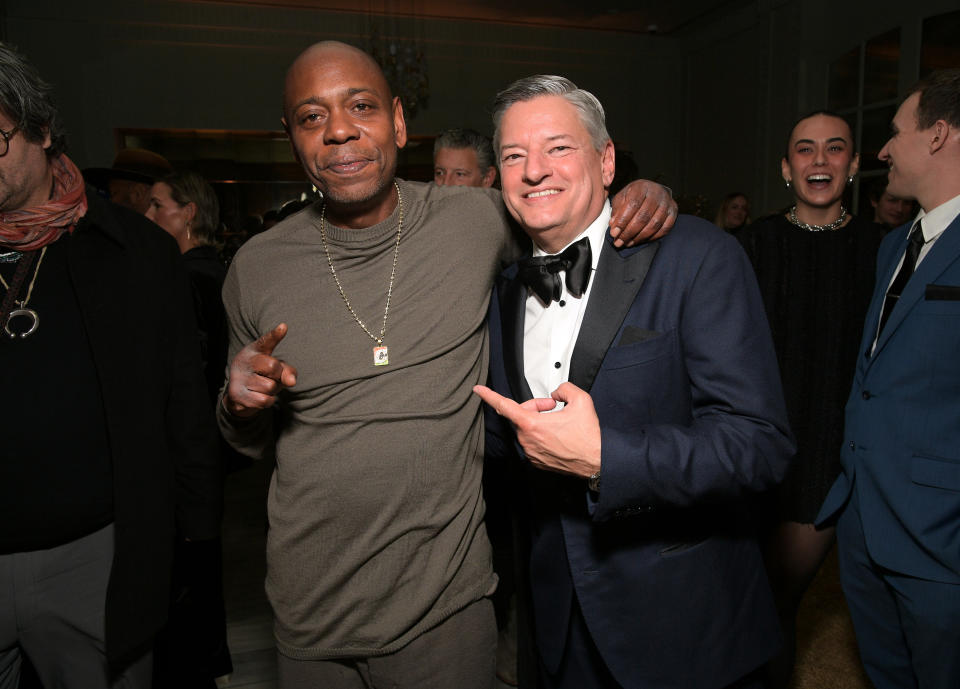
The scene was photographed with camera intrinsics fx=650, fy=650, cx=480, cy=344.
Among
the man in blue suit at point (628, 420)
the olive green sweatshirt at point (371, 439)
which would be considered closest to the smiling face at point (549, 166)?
the man in blue suit at point (628, 420)

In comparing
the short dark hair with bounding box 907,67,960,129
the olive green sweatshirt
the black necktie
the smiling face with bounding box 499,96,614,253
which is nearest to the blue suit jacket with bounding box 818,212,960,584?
the black necktie

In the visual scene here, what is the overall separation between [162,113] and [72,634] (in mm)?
8809

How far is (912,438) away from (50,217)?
7.32 ft

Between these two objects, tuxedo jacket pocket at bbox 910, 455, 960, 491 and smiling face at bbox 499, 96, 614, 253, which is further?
tuxedo jacket pocket at bbox 910, 455, 960, 491

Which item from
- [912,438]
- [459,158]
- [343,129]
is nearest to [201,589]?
[343,129]

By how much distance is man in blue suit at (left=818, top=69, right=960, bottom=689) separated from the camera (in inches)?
67.7

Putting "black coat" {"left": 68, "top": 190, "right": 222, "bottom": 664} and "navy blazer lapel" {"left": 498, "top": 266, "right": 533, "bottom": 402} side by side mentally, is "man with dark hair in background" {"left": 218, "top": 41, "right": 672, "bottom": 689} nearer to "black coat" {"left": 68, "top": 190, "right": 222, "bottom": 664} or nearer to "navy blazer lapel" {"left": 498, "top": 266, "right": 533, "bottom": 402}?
"navy blazer lapel" {"left": 498, "top": 266, "right": 533, "bottom": 402}

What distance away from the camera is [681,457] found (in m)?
1.17

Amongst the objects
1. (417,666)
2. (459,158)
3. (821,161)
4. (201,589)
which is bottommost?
(201,589)

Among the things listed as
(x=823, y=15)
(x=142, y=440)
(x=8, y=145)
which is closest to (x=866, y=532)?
(x=142, y=440)

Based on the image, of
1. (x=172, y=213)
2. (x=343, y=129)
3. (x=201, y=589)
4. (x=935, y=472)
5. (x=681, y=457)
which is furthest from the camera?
(x=172, y=213)

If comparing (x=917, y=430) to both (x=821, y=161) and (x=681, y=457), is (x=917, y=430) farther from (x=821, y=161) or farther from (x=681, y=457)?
(x=821, y=161)

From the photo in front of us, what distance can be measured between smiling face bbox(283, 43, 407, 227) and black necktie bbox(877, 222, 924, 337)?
159 cm

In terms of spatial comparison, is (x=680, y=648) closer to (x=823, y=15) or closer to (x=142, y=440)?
(x=142, y=440)
